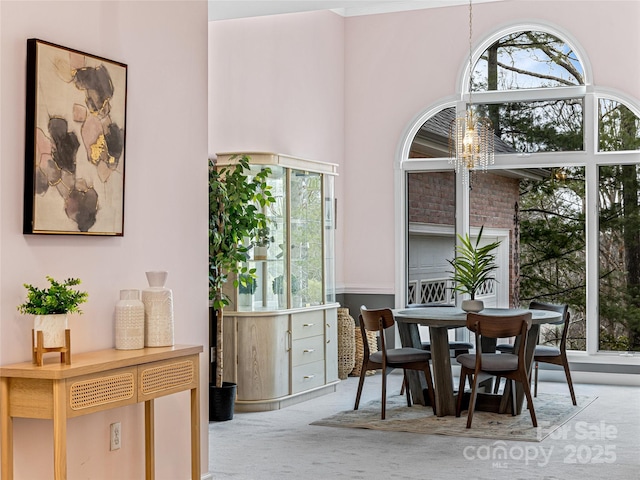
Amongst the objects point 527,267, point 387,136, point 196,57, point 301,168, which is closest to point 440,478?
point 196,57

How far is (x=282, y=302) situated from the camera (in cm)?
726

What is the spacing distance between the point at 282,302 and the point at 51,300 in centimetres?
377

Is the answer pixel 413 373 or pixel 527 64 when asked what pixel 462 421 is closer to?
pixel 413 373

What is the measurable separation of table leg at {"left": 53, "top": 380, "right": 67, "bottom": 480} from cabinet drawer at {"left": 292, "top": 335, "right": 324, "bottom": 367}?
3.99 meters

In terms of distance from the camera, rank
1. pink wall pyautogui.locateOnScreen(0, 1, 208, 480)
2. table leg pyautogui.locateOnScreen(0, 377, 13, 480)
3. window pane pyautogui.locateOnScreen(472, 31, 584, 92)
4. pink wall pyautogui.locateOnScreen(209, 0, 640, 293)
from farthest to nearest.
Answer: window pane pyautogui.locateOnScreen(472, 31, 584, 92)
pink wall pyautogui.locateOnScreen(209, 0, 640, 293)
pink wall pyautogui.locateOnScreen(0, 1, 208, 480)
table leg pyautogui.locateOnScreen(0, 377, 13, 480)

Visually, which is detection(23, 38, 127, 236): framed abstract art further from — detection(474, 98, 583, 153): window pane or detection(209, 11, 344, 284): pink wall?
detection(474, 98, 583, 153): window pane

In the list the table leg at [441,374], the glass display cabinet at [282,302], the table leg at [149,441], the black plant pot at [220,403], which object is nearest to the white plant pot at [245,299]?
the glass display cabinet at [282,302]

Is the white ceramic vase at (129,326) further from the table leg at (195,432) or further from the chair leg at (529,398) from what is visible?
the chair leg at (529,398)

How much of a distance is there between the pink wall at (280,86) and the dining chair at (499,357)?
273 cm

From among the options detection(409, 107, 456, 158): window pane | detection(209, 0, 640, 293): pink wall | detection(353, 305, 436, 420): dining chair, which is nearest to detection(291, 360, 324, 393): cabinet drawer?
detection(353, 305, 436, 420): dining chair

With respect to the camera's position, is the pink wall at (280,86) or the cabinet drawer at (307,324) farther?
the pink wall at (280,86)

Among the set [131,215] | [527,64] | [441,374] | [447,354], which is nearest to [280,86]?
[527,64]

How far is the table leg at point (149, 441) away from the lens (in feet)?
14.3

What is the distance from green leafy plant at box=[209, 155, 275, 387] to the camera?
6629mm
